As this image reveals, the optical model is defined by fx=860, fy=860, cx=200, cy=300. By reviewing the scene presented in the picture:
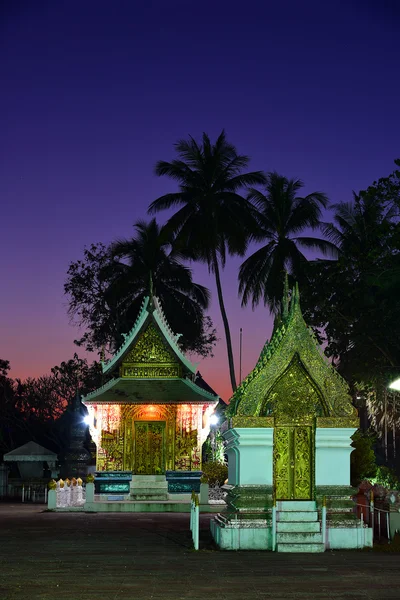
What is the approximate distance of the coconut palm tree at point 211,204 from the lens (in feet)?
126

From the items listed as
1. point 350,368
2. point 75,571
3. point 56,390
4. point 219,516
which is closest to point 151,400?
point 350,368

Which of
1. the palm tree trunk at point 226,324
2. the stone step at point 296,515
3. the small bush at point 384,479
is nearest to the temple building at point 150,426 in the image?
the small bush at point 384,479

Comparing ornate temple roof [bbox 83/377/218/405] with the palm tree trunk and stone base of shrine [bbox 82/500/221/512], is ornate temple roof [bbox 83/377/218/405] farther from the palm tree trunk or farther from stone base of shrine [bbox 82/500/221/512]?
the palm tree trunk

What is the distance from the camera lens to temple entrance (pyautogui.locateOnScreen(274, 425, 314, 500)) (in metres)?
14.2

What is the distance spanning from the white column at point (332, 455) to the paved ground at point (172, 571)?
131cm

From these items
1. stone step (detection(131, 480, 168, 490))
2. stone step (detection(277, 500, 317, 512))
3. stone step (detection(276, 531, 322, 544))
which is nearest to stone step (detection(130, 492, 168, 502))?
stone step (detection(131, 480, 168, 490))

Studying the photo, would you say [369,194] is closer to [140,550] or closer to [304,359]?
[304,359]

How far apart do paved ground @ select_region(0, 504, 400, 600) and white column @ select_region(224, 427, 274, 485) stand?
4.08 ft

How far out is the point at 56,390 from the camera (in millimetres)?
50375

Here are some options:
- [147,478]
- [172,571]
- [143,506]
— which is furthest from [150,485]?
[172,571]

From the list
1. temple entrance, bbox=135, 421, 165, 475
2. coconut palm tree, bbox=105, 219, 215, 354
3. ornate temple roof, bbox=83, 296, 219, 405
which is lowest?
temple entrance, bbox=135, 421, 165, 475

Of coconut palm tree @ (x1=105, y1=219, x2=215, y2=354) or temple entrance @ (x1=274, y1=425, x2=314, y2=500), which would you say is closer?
temple entrance @ (x1=274, y1=425, x2=314, y2=500)

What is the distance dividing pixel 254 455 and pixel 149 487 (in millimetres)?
16511

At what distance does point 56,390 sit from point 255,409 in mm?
37735
